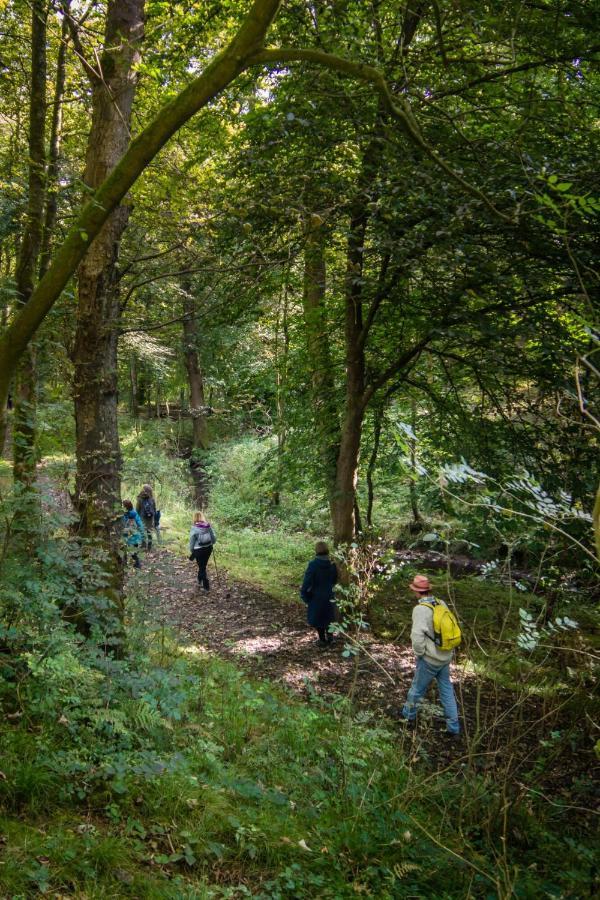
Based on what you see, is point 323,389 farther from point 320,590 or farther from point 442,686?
point 442,686

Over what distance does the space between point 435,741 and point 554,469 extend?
3.37 metres

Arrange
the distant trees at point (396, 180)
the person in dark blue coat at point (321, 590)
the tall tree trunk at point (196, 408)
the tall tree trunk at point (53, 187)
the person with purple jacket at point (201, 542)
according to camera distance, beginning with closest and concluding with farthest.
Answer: the distant trees at point (396, 180) < the tall tree trunk at point (53, 187) < the person in dark blue coat at point (321, 590) < the person with purple jacket at point (201, 542) < the tall tree trunk at point (196, 408)

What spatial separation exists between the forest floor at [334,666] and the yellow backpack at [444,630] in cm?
43

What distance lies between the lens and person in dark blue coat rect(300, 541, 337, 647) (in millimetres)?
8508

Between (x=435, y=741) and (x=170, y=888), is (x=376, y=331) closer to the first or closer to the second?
(x=435, y=741)

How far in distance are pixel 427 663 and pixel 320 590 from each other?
2658 mm

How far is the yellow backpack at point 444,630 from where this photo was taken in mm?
5938

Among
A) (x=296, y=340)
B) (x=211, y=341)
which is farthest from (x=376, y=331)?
(x=211, y=341)

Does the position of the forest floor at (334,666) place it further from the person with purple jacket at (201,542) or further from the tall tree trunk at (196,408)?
the tall tree trunk at (196,408)

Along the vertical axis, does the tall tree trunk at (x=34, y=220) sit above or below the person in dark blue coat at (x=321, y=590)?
above

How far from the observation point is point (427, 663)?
6133mm

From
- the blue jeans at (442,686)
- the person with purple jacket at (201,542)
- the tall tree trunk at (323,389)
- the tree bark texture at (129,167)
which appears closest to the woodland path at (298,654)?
the blue jeans at (442,686)

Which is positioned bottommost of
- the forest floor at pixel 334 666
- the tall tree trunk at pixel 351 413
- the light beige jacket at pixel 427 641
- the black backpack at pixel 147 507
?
the forest floor at pixel 334 666

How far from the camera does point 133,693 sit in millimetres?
4527
